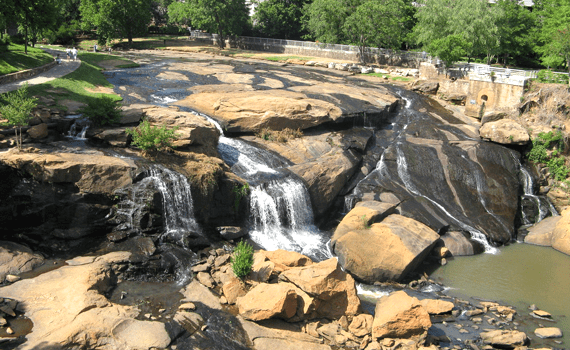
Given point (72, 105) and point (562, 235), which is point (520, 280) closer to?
point (562, 235)

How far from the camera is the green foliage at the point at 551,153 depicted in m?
27.1

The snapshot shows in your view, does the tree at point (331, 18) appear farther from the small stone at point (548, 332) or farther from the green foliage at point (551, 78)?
the small stone at point (548, 332)

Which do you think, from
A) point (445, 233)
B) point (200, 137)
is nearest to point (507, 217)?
point (445, 233)

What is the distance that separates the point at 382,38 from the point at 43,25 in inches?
1261

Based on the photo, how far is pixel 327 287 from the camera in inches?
537

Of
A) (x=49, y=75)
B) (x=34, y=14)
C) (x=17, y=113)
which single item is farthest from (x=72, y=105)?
(x=34, y=14)

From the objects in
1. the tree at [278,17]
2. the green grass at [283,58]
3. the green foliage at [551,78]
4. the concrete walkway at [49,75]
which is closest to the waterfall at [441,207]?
the green foliage at [551,78]

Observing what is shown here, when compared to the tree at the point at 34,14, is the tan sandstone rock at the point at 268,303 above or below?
below

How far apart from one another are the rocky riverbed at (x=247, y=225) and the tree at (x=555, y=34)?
12.6m

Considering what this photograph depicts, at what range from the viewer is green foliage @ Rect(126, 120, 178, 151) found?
18.4 meters

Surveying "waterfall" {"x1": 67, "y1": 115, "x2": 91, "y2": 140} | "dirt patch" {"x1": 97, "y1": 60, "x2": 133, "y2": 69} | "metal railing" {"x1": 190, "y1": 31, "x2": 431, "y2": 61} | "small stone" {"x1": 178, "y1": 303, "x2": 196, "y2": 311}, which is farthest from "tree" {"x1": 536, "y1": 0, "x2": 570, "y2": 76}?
"dirt patch" {"x1": 97, "y1": 60, "x2": 133, "y2": 69}

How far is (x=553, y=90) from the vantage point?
3078 cm

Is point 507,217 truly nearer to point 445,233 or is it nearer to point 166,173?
point 445,233

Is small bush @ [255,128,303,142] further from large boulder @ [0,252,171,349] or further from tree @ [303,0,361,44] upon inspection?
tree @ [303,0,361,44]
